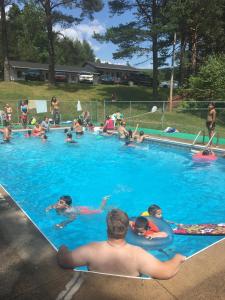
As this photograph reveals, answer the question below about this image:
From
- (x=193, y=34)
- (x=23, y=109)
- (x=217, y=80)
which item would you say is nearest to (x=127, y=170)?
(x=23, y=109)

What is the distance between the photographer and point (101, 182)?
1019 cm

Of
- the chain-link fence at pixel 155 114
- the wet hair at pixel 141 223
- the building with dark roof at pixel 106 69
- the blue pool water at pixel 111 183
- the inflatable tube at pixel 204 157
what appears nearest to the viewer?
the wet hair at pixel 141 223

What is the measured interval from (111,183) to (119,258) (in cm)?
717

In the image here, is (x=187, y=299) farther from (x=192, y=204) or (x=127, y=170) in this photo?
(x=127, y=170)

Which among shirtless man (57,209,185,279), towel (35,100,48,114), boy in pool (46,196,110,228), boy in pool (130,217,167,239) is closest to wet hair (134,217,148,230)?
boy in pool (130,217,167,239)

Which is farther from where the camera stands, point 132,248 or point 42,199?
point 42,199

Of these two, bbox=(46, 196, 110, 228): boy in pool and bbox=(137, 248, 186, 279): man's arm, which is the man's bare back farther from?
bbox=(46, 196, 110, 228): boy in pool

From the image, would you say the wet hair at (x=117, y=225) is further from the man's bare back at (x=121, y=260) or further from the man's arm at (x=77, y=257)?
the man's arm at (x=77, y=257)

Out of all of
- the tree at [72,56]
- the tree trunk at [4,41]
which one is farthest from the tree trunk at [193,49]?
the tree at [72,56]

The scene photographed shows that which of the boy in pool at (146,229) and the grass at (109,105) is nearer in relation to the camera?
the boy in pool at (146,229)

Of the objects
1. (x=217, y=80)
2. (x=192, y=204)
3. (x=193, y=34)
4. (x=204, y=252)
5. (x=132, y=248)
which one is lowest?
(x=192, y=204)

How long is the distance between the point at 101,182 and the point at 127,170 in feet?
5.57

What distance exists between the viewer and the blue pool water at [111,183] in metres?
6.95

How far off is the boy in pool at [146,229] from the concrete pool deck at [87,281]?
41.2 inches
